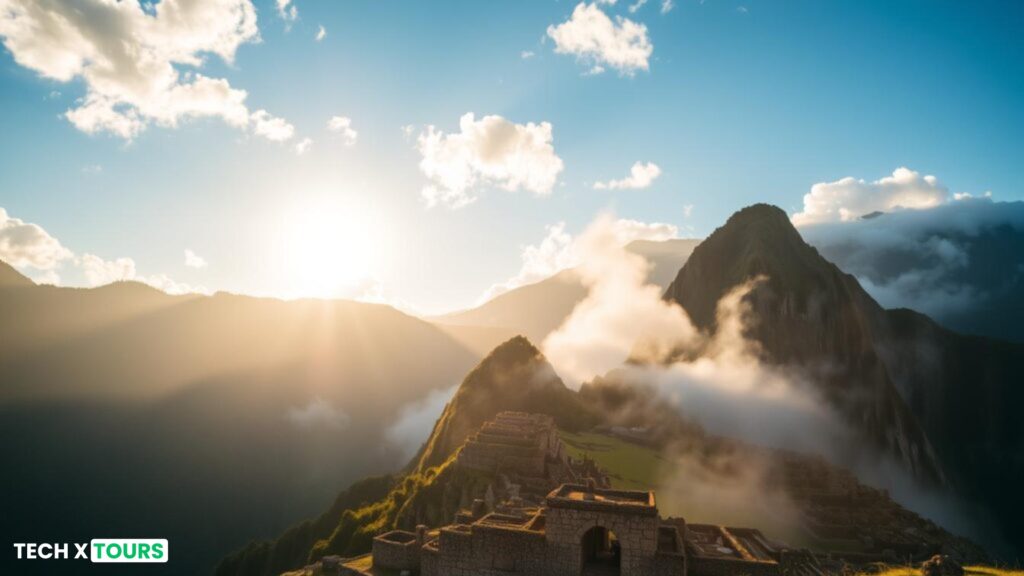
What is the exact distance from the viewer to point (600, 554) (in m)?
29.2

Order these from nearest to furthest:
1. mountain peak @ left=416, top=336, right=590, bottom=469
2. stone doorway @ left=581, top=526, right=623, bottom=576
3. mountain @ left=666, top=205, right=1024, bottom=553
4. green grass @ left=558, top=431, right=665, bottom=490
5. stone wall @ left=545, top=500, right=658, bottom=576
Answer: stone wall @ left=545, top=500, right=658, bottom=576, stone doorway @ left=581, top=526, right=623, bottom=576, green grass @ left=558, top=431, right=665, bottom=490, mountain peak @ left=416, top=336, right=590, bottom=469, mountain @ left=666, top=205, right=1024, bottom=553

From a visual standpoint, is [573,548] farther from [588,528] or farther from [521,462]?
[521,462]

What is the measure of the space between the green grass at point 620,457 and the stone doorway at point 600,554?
3244 centimetres

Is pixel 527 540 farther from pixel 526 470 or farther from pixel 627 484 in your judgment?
pixel 627 484

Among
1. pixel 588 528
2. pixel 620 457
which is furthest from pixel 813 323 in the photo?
pixel 588 528

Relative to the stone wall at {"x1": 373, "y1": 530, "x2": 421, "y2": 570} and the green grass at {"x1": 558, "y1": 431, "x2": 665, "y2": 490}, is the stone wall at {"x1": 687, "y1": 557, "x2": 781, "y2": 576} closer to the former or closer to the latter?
the stone wall at {"x1": 373, "y1": 530, "x2": 421, "y2": 570}

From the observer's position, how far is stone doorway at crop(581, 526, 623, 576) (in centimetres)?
2647

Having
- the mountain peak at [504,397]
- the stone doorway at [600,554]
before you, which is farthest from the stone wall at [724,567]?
the mountain peak at [504,397]

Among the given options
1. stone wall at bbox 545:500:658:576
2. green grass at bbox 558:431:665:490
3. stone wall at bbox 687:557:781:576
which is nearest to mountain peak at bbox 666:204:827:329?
green grass at bbox 558:431:665:490

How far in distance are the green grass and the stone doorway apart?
32435mm

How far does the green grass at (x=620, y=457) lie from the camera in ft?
222

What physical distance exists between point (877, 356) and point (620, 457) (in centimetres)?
11667

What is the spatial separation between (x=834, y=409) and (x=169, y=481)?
8388 inches

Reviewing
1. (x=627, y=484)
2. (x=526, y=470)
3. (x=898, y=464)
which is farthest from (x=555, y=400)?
(x=898, y=464)
